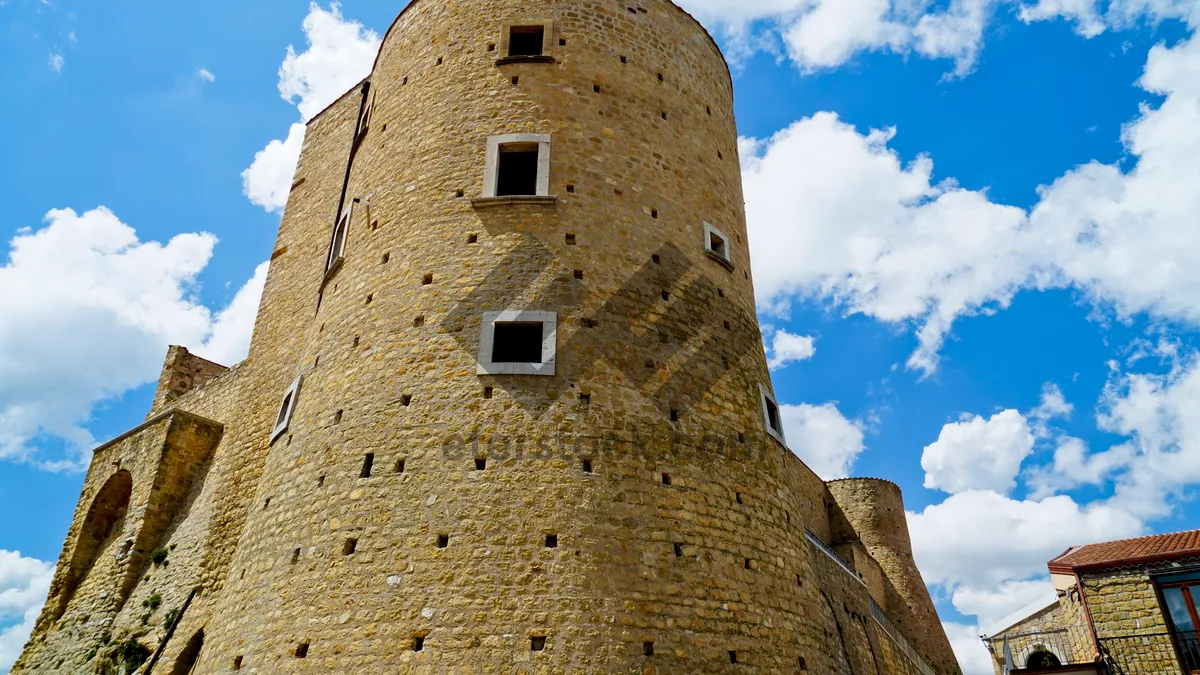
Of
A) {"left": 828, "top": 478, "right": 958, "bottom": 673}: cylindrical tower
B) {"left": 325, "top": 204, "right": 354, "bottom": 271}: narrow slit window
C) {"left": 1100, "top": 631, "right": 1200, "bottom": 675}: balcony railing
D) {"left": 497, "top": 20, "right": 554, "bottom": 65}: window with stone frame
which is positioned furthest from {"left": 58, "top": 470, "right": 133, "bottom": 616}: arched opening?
{"left": 1100, "top": 631, "right": 1200, "bottom": 675}: balcony railing

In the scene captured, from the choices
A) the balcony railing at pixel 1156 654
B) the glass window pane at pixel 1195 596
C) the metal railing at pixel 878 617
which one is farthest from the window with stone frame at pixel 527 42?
the glass window pane at pixel 1195 596

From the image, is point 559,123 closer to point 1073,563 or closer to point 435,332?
point 435,332

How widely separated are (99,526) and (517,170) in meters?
12.1

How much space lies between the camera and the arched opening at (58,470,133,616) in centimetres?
1495

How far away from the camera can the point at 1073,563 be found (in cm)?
1330

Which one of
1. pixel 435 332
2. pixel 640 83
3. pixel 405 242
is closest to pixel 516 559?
pixel 435 332

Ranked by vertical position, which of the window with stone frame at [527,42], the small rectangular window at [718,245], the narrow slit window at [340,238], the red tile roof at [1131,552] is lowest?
the red tile roof at [1131,552]

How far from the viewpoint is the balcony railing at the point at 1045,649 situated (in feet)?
43.0

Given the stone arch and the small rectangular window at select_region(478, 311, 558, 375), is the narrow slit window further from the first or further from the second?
the stone arch

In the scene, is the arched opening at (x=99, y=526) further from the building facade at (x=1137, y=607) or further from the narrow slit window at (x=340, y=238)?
the building facade at (x=1137, y=607)

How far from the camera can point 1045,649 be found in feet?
61.0

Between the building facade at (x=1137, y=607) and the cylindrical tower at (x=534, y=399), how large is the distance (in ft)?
15.4

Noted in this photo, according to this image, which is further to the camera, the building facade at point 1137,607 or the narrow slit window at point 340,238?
the building facade at point 1137,607

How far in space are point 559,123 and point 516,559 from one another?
19.7 ft
